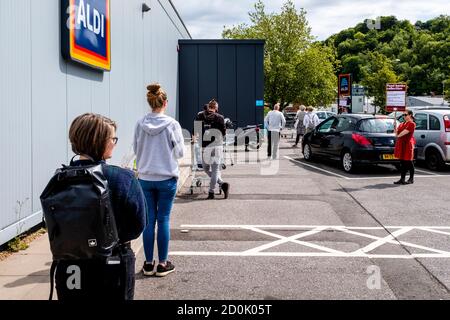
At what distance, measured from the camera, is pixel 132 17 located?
13133 mm

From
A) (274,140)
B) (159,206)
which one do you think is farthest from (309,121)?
(159,206)

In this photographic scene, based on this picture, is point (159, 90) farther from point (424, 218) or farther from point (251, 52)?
point (251, 52)

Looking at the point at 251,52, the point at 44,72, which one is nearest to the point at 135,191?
the point at 44,72

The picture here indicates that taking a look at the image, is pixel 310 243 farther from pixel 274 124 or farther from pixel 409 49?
pixel 409 49

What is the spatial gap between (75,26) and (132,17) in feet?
17.5

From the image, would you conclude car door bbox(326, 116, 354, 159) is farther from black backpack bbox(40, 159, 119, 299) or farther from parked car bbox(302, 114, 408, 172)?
black backpack bbox(40, 159, 119, 299)

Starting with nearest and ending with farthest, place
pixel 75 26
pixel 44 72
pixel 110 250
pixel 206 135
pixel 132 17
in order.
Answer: pixel 110 250, pixel 44 72, pixel 75 26, pixel 206 135, pixel 132 17

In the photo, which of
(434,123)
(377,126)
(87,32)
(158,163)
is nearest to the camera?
(158,163)

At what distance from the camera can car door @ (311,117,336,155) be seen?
1496 cm

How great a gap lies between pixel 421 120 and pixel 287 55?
2939 centimetres

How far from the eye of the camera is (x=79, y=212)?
2.49 m

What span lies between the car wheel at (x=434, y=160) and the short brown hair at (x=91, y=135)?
12.8 m

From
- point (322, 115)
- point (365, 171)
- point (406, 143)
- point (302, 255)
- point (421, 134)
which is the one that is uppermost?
point (322, 115)

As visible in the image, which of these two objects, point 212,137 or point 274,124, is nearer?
point 212,137
